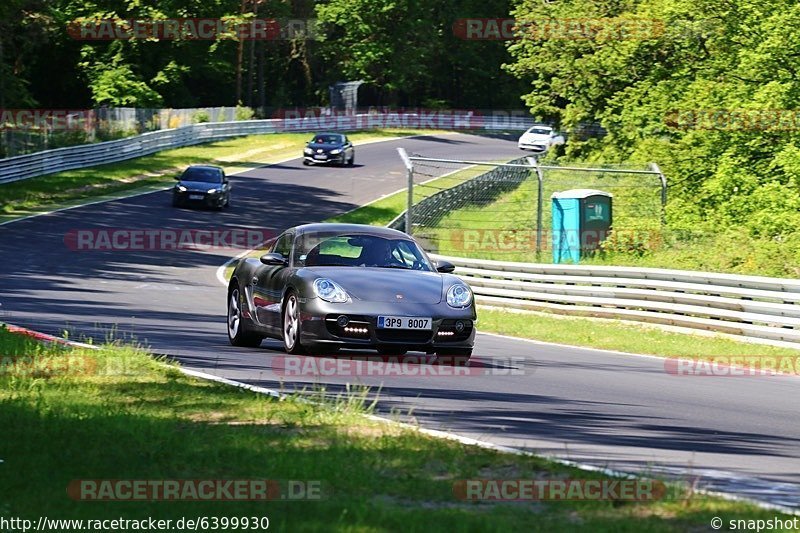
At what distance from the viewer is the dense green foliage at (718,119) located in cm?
2625

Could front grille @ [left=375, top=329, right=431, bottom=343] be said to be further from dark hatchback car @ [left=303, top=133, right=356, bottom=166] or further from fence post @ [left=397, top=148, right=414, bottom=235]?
dark hatchback car @ [left=303, top=133, right=356, bottom=166]

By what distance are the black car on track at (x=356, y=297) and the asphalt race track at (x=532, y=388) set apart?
1.51ft

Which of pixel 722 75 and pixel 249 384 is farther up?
pixel 722 75

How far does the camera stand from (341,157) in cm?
5812

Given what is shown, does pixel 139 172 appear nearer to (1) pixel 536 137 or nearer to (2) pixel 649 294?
(1) pixel 536 137

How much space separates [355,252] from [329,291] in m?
1.22

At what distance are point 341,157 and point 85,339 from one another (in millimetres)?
44321

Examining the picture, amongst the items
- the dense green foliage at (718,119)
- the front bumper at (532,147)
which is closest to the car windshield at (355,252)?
the dense green foliage at (718,119)

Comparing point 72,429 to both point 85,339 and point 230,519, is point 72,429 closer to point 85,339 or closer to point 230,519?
point 230,519

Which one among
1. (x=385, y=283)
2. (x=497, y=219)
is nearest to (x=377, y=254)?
(x=385, y=283)

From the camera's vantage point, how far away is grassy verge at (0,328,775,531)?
588 cm

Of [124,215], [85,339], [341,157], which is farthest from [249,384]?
[341,157]

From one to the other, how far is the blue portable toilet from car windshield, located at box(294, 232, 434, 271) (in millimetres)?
12312

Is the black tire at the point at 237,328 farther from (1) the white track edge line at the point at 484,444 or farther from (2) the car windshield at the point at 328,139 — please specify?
(2) the car windshield at the point at 328,139
